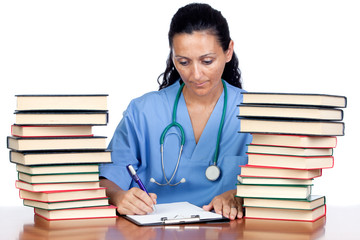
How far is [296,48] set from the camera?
3.99 meters

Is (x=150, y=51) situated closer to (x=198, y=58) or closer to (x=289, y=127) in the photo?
(x=198, y=58)

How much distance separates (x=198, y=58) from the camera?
218 centimetres

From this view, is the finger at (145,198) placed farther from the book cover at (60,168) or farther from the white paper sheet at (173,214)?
the book cover at (60,168)

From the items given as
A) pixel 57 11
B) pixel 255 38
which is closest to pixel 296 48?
pixel 255 38

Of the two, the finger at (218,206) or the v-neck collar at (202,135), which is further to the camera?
the v-neck collar at (202,135)

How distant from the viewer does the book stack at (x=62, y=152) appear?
5.75 ft

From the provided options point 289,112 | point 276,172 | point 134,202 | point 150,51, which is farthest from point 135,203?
point 150,51

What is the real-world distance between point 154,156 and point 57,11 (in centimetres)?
189

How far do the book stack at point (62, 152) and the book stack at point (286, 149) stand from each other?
451mm

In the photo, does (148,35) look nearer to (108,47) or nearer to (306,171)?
(108,47)

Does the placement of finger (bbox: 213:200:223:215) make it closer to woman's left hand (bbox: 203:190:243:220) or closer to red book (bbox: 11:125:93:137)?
woman's left hand (bbox: 203:190:243:220)

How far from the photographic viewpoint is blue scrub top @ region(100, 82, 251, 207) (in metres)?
2.34

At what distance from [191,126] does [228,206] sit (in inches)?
23.5

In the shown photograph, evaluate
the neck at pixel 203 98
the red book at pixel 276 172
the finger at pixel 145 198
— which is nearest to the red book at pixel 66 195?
the finger at pixel 145 198
